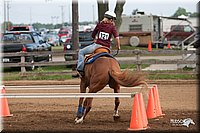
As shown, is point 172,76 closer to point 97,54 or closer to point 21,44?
point 21,44

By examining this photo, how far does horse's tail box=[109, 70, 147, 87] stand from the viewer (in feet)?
30.9

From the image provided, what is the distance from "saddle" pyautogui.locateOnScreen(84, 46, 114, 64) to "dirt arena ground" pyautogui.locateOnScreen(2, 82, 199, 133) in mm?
1343

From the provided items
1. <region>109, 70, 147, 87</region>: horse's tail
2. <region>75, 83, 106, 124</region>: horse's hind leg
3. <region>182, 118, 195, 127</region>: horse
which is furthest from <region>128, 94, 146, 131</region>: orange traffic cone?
<region>75, 83, 106, 124</region>: horse's hind leg

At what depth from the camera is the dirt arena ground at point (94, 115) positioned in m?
9.27

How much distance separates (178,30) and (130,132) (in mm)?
37872

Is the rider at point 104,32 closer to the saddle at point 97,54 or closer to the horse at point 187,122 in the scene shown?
the saddle at point 97,54

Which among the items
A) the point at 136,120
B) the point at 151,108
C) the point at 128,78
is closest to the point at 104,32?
the point at 128,78

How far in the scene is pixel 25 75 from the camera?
20531 mm

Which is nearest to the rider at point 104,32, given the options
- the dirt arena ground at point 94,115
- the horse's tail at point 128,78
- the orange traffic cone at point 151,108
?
the horse's tail at point 128,78

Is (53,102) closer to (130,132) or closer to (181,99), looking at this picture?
(181,99)

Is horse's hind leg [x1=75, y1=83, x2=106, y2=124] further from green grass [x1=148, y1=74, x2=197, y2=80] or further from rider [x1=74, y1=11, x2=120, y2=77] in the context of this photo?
green grass [x1=148, y1=74, x2=197, y2=80]

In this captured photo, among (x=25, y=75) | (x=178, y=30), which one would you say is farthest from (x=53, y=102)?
(x=178, y=30)

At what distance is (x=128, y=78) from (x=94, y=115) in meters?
2.01

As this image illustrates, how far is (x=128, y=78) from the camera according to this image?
9.50 m
